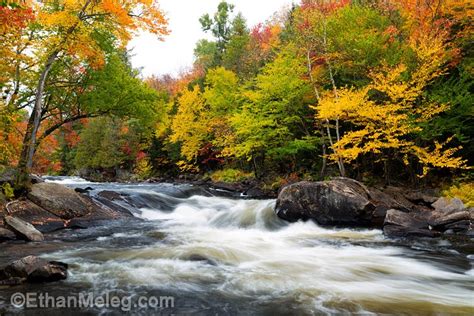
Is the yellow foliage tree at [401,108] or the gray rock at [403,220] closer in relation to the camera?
the gray rock at [403,220]

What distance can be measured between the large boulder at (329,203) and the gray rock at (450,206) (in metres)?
2.26

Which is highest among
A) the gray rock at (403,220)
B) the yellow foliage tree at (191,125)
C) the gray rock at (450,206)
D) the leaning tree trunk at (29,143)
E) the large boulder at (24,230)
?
the yellow foliage tree at (191,125)

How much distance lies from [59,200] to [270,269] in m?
8.29

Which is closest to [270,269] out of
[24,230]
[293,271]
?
[293,271]

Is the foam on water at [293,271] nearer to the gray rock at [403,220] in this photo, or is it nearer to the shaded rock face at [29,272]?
the shaded rock face at [29,272]

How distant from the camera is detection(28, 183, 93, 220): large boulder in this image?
11.1 metres

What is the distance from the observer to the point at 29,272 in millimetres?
5508

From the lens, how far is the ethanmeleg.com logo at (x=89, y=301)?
191 inches

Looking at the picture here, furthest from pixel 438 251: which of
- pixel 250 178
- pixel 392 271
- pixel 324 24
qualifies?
pixel 250 178

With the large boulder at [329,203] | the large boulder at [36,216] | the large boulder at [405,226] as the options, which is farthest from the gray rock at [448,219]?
the large boulder at [36,216]

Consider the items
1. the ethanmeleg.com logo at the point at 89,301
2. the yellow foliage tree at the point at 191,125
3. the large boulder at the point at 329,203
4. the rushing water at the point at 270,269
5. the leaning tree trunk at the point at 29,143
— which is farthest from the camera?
the yellow foliage tree at the point at 191,125

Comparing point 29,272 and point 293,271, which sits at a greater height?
point 29,272

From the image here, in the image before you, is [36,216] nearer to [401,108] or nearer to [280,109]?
[280,109]

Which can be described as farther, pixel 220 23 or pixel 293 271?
pixel 220 23
